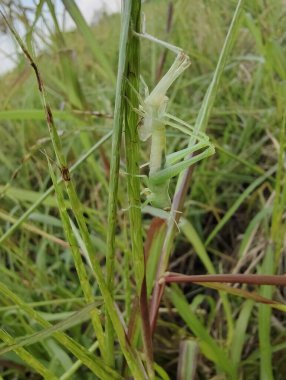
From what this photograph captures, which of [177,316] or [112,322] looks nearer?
[112,322]

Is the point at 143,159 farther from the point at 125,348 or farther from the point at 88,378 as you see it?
the point at 125,348

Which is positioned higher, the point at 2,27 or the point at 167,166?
the point at 2,27

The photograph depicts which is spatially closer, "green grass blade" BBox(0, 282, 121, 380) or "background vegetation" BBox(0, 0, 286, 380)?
"green grass blade" BBox(0, 282, 121, 380)

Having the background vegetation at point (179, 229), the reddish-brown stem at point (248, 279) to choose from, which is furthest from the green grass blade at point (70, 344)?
the reddish-brown stem at point (248, 279)

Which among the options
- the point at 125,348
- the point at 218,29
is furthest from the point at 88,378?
the point at 218,29

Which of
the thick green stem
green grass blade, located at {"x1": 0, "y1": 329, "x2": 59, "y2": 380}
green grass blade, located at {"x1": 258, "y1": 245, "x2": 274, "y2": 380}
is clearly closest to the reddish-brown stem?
the thick green stem

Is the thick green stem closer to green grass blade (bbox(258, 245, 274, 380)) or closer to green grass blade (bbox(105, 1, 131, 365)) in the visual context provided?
green grass blade (bbox(105, 1, 131, 365))

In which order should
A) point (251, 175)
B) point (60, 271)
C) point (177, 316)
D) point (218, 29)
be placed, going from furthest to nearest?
point (218, 29)
point (251, 175)
point (60, 271)
point (177, 316)
